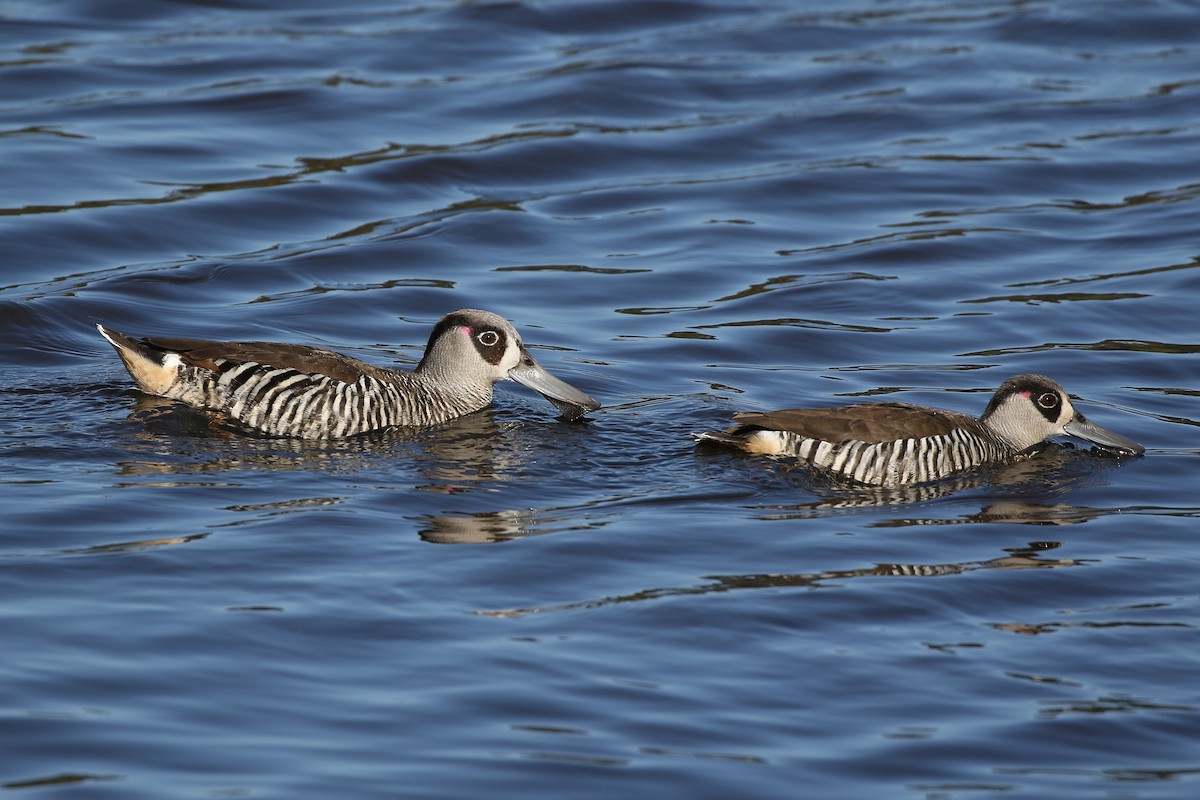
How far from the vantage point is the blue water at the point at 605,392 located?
8.12m

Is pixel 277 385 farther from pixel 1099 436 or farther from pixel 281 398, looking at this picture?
pixel 1099 436

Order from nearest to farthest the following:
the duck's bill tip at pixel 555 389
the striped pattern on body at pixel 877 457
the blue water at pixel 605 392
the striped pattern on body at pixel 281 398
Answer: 1. the blue water at pixel 605 392
2. the striped pattern on body at pixel 877 457
3. the striped pattern on body at pixel 281 398
4. the duck's bill tip at pixel 555 389

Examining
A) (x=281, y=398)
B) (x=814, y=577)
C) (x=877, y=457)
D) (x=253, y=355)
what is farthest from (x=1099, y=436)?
(x=253, y=355)

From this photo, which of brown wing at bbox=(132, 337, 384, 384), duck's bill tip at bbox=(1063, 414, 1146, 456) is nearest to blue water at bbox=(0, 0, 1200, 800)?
duck's bill tip at bbox=(1063, 414, 1146, 456)

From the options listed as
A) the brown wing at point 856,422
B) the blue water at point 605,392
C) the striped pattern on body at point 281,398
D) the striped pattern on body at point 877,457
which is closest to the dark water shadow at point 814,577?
the blue water at point 605,392

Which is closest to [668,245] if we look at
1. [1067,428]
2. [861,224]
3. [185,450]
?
[861,224]

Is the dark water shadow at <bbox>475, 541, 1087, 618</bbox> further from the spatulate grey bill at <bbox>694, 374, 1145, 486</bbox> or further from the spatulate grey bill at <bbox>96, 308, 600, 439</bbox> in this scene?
the spatulate grey bill at <bbox>96, 308, 600, 439</bbox>

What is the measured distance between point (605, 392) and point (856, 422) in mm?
2665

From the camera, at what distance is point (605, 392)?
14109 millimetres

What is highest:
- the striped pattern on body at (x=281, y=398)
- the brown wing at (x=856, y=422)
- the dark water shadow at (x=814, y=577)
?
the striped pattern on body at (x=281, y=398)

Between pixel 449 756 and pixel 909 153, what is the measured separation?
14.9 m

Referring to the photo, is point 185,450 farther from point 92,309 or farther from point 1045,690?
point 1045,690

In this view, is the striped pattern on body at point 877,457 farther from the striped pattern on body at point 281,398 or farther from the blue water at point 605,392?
the striped pattern on body at point 281,398

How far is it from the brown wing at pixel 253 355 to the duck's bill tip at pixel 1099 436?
15.9ft
